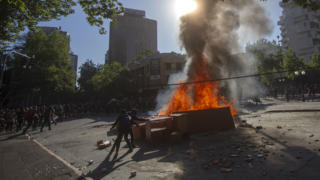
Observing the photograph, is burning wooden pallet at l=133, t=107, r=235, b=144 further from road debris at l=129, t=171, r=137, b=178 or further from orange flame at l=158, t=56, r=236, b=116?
road debris at l=129, t=171, r=137, b=178

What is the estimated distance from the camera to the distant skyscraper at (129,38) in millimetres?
80688

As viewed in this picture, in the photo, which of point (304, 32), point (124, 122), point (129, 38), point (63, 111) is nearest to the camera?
point (124, 122)

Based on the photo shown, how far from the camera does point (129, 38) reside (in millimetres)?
82062

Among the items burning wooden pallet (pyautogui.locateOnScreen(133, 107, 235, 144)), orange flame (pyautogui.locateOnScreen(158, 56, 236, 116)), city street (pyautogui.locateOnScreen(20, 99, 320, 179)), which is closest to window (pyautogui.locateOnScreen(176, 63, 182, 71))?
orange flame (pyautogui.locateOnScreen(158, 56, 236, 116))

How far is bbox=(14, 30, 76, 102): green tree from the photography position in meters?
26.6

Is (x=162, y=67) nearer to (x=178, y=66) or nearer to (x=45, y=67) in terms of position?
(x=178, y=66)

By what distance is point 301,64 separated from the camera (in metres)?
30.8

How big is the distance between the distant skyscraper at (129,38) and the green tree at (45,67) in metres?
47.6

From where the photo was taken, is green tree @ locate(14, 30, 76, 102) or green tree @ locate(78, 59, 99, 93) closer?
green tree @ locate(14, 30, 76, 102)

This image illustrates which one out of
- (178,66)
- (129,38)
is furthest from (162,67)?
(129,38)

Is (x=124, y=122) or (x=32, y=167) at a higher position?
(x=124, y=122)

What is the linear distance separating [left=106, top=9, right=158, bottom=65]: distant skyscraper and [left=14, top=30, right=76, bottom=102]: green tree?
1876 inches

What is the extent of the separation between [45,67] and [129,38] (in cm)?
5839

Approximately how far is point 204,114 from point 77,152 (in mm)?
5363
